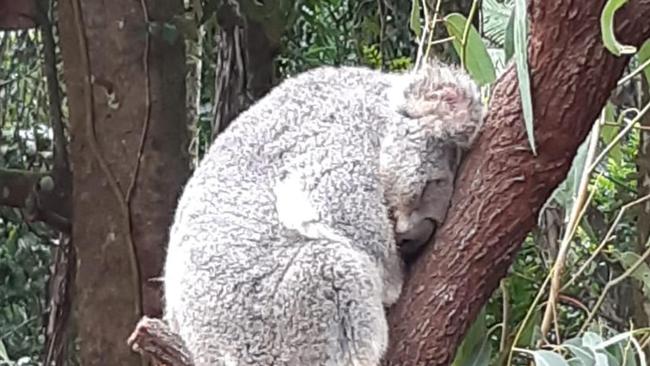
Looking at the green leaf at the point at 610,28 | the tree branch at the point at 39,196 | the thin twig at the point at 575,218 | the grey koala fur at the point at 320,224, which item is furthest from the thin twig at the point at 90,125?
the green leaf at the point at 610,28

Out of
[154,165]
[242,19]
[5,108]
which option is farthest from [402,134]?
[5,108]

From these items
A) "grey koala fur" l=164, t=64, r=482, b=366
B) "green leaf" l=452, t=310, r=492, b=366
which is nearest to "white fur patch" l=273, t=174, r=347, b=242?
"grey koala fur" l=164, t=64, r=482, b=366

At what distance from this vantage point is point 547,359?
1.54 m

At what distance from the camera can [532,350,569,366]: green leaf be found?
5.03ft

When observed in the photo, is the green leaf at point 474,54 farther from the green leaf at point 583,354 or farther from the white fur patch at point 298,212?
the green leaf at point 583,354

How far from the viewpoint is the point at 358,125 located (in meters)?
1.67

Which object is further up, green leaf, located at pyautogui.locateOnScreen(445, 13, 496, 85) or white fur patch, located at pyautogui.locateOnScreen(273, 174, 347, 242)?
green leaf, located at pyautogui.locateOnScreen(445, 13, 496, 85)

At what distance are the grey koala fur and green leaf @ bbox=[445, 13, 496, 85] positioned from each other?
1.5 inches

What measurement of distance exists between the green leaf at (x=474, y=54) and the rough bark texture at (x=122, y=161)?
3.53ft

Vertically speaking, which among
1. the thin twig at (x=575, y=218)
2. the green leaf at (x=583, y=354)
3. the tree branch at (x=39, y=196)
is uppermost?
the thin twig at (x=575, y=218)

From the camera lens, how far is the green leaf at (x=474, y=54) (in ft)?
5.07

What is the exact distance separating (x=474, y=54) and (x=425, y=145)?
0.14 meters

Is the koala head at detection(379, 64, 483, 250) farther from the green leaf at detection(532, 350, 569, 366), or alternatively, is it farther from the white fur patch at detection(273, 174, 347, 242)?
the green leaf at detection(532, 350, 569, 366)

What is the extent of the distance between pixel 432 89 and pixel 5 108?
2.17 m
